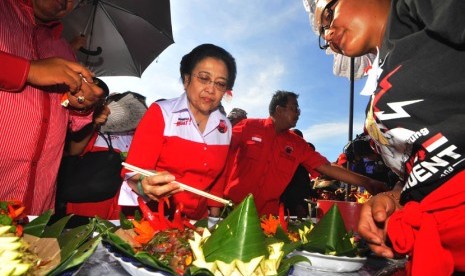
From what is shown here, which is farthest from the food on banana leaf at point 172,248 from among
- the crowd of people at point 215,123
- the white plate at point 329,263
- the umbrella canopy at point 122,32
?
the umbrella canopy at point 122,32

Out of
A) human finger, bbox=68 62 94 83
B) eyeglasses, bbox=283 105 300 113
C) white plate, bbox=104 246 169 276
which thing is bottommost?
white plate, bbox=104 246 169 276

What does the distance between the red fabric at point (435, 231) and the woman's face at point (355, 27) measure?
26.9 inches

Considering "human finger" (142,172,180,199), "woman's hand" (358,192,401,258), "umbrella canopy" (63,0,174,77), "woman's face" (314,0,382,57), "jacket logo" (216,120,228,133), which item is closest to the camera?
"woman's hand" (358,192,401,258)

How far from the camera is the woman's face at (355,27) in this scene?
1.41 metres

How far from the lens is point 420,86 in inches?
42.7

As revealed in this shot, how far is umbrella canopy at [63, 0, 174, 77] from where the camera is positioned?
4801mm

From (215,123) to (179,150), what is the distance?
46 cm

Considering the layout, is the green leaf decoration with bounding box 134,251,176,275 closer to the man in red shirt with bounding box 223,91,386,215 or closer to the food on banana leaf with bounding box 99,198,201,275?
the food on banana leaf with bounding box 99,198,201,275

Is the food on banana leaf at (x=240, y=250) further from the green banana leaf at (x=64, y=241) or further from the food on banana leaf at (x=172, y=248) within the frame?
the green banana leaf at (x=64, y=241)

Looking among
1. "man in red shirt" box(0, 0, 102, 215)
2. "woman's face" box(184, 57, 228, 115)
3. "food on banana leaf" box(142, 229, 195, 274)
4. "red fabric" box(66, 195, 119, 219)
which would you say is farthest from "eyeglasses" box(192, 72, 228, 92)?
"food on banana leaf" box(142, 229, 195, 274)

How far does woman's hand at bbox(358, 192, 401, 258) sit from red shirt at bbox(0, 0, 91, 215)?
1653 mm

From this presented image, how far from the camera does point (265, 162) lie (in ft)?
15.1

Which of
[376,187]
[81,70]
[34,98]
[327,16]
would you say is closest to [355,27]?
[327,16]

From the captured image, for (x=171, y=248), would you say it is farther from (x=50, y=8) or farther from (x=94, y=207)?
(x=94, y=207)
